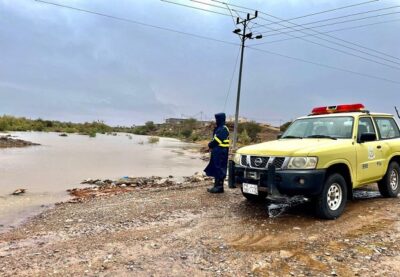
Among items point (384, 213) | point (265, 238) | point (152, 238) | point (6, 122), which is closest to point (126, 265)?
point (152, 238)

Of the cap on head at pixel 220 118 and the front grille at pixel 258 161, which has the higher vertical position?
the cap on head at pixel 220 118

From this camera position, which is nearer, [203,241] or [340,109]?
[203,241]

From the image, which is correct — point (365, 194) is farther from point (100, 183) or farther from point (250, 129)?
point (250, 129)

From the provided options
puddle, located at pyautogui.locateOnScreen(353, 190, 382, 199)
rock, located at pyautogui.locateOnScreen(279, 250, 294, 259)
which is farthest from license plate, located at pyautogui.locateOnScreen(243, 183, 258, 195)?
puddle, located at pyautogui.locateOnScreen(353, 190, 382, 199)

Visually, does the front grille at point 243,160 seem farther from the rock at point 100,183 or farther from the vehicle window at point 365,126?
the rock at point 100,183

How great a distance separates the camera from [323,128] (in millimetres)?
7469

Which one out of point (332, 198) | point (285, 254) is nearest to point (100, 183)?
point (332, 198)

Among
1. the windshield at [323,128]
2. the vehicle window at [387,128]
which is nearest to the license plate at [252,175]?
the windshield at [323,128]

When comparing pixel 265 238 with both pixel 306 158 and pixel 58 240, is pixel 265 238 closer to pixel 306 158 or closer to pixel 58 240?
pixel 306 158

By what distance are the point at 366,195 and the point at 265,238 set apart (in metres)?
4.44

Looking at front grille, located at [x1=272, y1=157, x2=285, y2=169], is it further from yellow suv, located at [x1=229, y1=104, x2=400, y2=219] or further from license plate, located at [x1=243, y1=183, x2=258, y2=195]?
license plate, located at [x1=243, y1=183, x2=258, y2=195]

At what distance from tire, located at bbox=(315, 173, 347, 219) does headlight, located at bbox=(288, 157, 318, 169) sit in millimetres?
498

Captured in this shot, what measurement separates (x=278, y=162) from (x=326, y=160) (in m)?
0.80

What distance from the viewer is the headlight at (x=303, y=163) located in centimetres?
607
